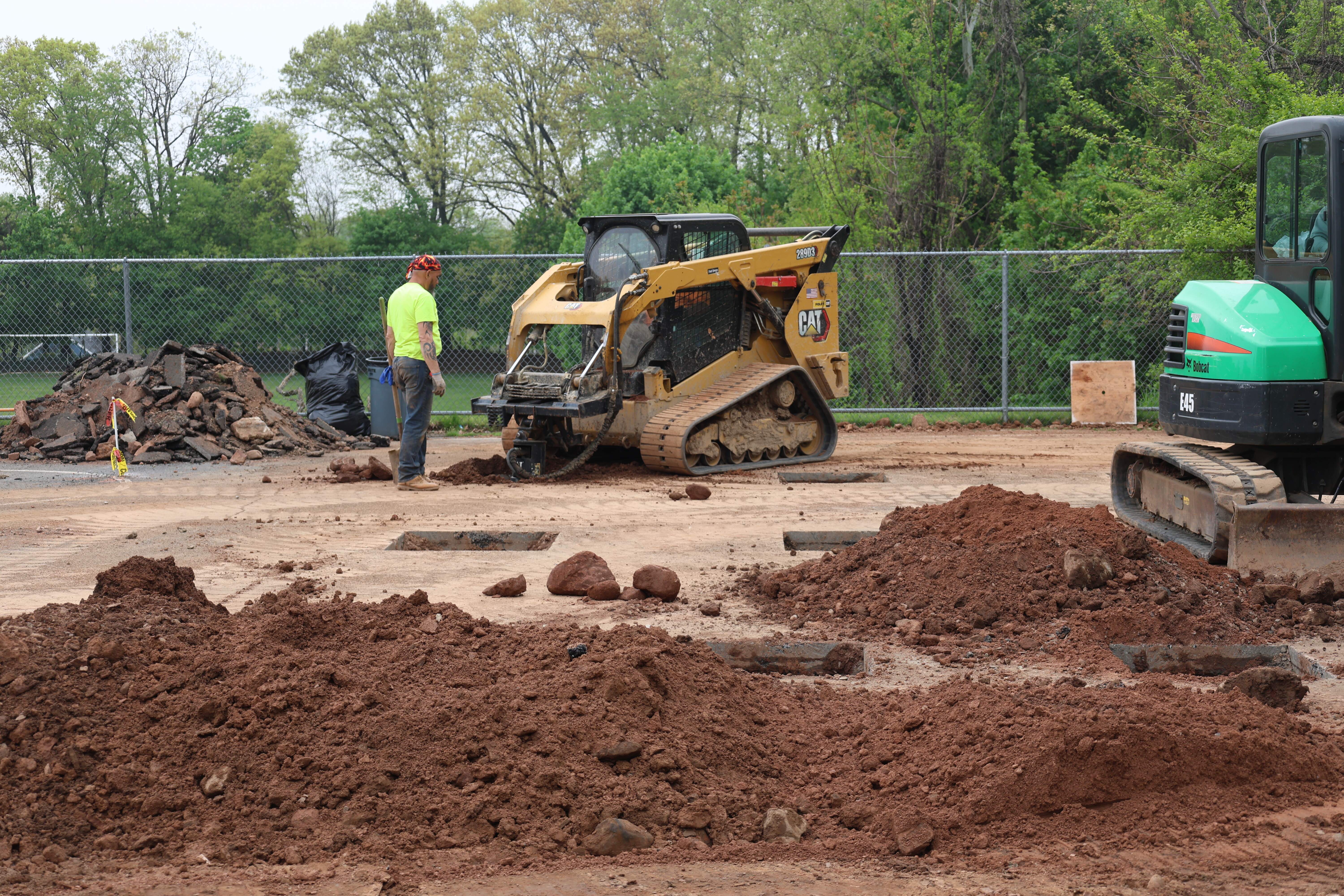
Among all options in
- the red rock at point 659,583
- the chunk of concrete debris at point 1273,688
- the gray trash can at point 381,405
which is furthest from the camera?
the gray trash can at point 381,405

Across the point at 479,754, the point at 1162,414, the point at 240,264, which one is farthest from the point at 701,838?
the point at 240,264

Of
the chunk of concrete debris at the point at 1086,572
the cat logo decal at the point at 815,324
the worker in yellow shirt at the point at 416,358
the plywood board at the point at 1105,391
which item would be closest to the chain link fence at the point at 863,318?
the plywood board at the point at 1105,391

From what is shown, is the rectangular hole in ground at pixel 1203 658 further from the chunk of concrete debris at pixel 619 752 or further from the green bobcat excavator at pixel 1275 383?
the chunk of concrete debris at pixel 619 752

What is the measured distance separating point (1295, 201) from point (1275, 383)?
1.24 m

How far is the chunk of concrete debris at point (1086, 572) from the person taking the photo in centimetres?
686

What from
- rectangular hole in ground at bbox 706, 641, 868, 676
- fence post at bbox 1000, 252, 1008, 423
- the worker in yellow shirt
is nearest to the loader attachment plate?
rectangular hole in ground at bbox 706, 641, 868, 676

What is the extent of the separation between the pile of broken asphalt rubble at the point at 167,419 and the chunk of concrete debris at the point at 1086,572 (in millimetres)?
10213

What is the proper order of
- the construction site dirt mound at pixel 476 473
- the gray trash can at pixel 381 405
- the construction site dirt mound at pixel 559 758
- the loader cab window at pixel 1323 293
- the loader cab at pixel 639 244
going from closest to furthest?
1. the construction site dirt mound at pixel 559 758
2. the loader cab window at pixel 1323 293
3. the construction site dirt mound at pixel 476 473
4. the loader cab at pixel 639 244
5. the gray trash can at pixel 381 405

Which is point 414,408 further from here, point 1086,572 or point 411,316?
point 1086,572

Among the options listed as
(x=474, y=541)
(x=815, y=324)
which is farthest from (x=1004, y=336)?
(x=474, y=541)

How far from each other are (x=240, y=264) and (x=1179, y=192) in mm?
16321

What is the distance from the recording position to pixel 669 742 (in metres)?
4.59

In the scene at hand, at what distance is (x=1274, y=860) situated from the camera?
3.87 meters

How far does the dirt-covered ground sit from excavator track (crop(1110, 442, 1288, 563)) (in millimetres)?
687
